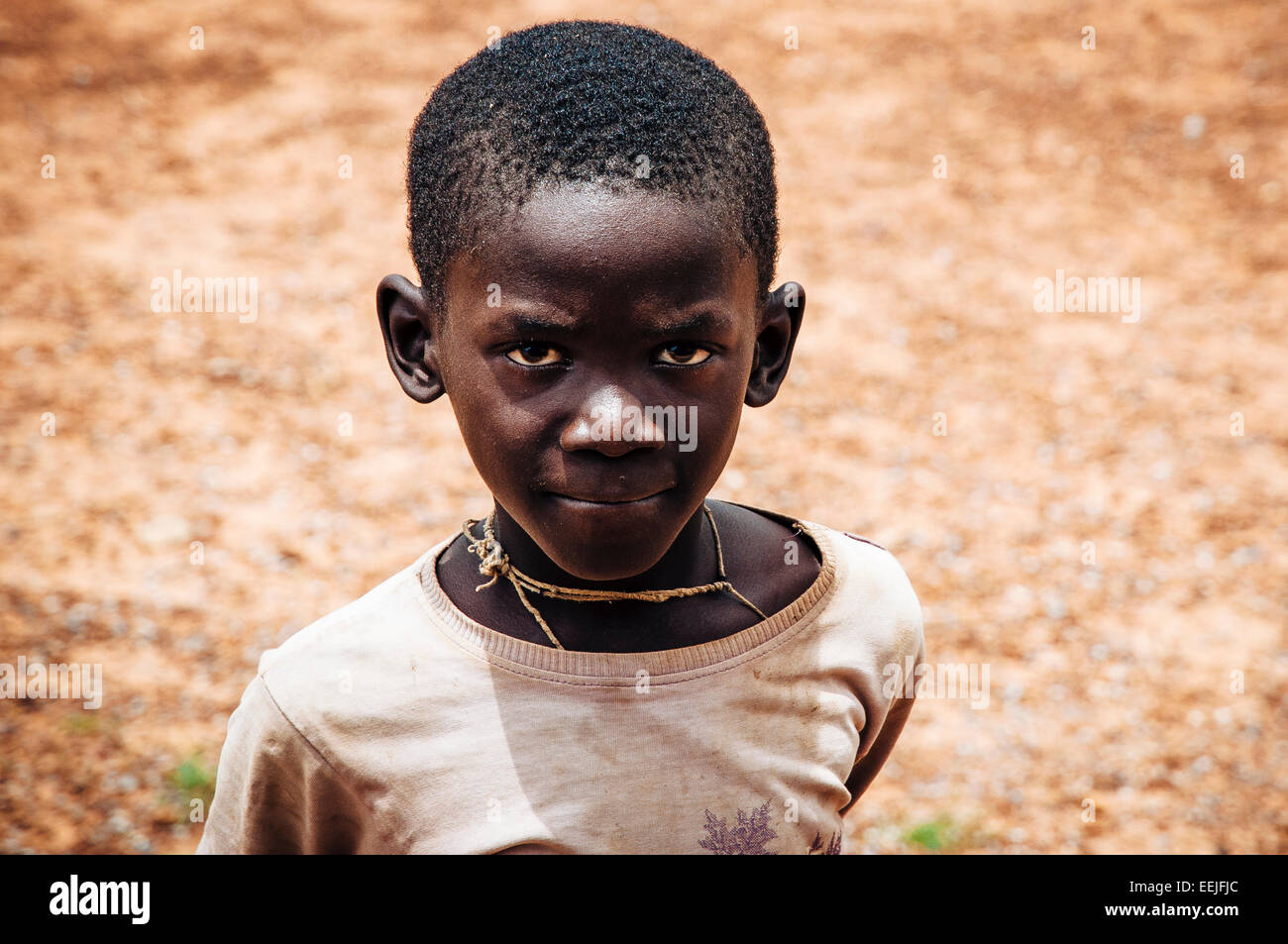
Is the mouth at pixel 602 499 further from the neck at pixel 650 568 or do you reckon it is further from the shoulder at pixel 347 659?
the shoulder at pixel 347 659

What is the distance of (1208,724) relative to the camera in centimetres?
449

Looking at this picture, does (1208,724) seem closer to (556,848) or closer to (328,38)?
(556,848)

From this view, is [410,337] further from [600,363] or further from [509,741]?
[509,741]

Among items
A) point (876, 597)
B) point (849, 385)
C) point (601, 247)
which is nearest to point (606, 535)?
point (601, 247)

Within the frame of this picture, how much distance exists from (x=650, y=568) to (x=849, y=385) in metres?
4.80

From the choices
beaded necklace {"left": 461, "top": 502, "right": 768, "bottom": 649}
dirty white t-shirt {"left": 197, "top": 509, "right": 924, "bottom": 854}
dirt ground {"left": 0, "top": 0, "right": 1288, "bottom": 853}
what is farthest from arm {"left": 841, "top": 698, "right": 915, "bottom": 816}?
dirt ground {"left": 0, "top": 0, "right": 1288, "bottom": 853}

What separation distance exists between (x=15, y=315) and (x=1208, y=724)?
666cm

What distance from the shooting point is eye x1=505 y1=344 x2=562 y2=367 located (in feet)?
4.49

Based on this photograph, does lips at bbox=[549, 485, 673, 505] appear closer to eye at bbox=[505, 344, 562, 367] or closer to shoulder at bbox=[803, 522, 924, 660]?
eye at bbox=[505, 344, 562, 367]

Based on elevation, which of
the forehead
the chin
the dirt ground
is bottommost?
the dirt ground

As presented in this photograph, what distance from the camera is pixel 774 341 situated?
63.9 inches

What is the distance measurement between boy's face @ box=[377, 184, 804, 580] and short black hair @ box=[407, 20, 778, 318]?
37 mm

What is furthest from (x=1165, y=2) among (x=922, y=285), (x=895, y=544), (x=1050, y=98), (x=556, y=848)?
(x=556, y=848)

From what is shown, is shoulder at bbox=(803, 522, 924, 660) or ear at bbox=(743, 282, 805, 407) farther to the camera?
shoulder at bbox=(803, 522, 924, 660)
